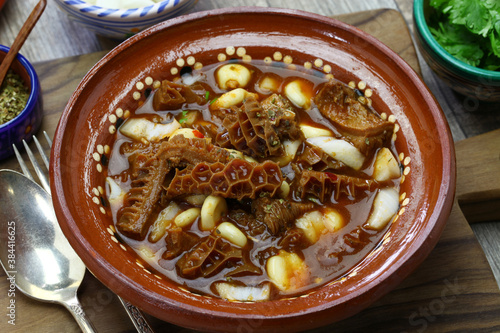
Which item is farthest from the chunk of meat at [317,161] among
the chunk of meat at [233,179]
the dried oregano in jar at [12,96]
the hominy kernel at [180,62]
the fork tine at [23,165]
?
the dried oregano in jar at [12,96]

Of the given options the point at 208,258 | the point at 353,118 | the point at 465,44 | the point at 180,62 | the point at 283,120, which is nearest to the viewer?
the point at 208,258

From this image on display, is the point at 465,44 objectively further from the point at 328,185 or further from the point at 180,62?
the point at 180,62

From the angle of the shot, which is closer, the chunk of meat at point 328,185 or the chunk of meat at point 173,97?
the chunk of meat at point 328,185

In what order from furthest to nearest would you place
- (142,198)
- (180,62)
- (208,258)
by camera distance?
(180,62) < (142,198) < (208,258)

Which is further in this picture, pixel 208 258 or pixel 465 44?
pixel 465 44

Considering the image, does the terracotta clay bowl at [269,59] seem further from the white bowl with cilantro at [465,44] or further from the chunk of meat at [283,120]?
the white bowl with cilantro at [465,44]

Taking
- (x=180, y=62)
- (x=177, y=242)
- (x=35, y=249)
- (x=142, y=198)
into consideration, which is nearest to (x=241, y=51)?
(x=180, y=62)

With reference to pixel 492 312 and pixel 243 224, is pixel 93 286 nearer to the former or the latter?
pixel 243 224
